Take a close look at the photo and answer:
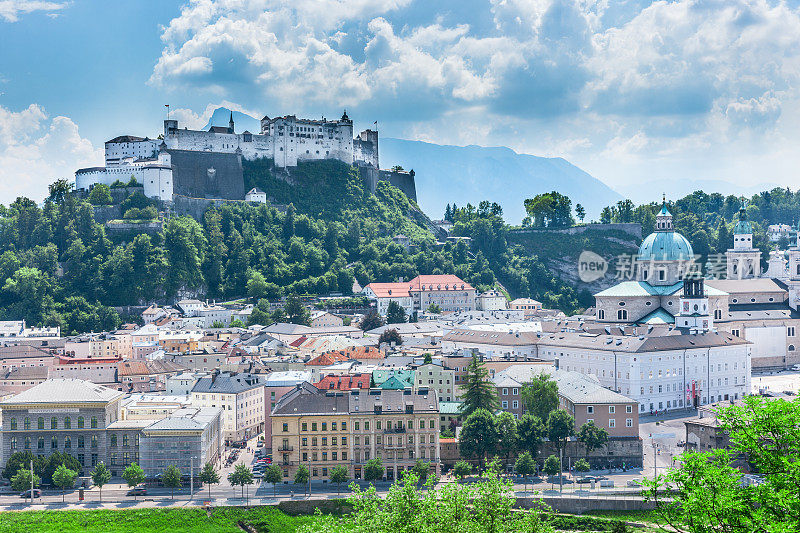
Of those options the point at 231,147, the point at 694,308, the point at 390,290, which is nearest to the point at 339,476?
the point at 694,308

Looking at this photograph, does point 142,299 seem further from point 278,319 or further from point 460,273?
point 460,273

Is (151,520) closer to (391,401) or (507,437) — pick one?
(391,401)

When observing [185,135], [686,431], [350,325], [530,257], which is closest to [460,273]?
[530,257]

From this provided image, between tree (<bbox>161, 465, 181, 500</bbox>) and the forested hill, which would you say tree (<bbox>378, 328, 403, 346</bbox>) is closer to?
the forested hill

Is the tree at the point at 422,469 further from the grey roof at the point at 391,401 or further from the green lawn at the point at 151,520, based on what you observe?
the green lawn at the point at 151,520

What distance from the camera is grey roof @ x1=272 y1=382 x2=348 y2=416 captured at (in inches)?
1940

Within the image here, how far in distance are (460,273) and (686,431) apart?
6413 centimetres

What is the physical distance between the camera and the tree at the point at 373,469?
47.7m

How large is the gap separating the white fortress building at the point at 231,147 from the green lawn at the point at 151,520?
68810 mm

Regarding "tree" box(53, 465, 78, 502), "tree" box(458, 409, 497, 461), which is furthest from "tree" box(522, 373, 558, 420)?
"tree" box(53, 465, 78, 502)

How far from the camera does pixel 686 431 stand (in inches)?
2121

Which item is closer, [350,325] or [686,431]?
[686,431]

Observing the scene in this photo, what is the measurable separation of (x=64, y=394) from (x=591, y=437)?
2844cm

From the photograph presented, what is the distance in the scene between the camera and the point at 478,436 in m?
50.4
